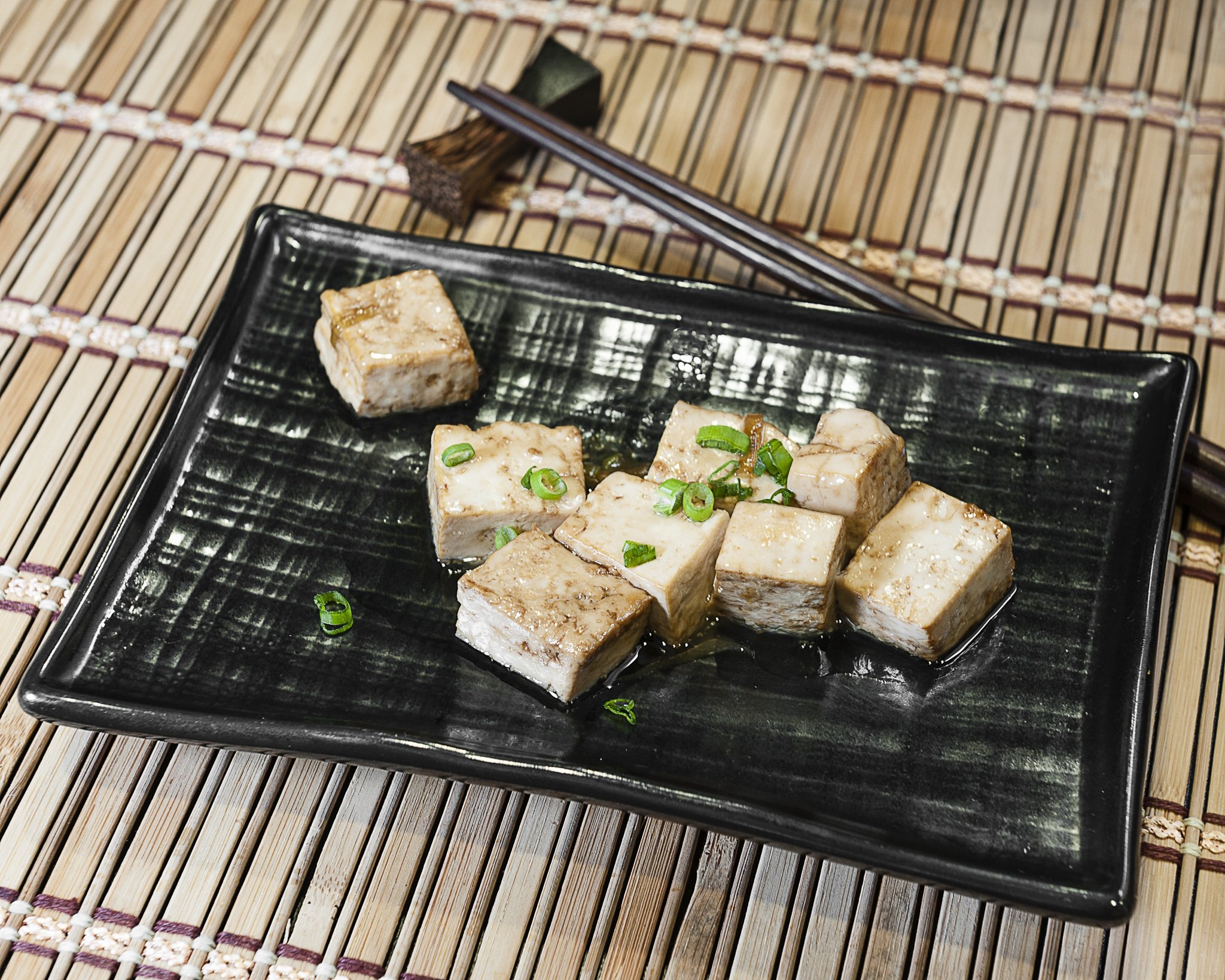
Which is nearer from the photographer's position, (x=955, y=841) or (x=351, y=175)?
(x=955, y=841)

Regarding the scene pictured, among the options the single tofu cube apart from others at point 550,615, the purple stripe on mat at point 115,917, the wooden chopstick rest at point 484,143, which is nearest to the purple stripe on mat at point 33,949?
the purple stripe on mat at point 115,917

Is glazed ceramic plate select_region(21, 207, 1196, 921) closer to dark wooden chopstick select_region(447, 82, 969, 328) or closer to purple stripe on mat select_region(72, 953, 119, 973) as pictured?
dark wooden chopstick select_region(447, 82, 969, 328)

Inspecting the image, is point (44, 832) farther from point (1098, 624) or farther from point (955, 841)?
point (1098, 624)

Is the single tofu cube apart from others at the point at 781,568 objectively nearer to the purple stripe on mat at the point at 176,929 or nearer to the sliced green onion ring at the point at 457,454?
the sliced green onion ring at the point at 457,454

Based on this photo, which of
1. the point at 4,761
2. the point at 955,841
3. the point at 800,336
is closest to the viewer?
the point at 955,841

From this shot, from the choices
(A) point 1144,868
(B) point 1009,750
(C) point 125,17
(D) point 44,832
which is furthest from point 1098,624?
(C) point 125,17

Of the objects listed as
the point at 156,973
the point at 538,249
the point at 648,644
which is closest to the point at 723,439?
the point at 648,644
